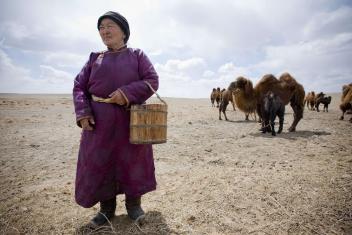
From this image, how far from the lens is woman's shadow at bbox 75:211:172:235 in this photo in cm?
251

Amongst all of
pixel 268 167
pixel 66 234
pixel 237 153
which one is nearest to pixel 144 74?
pixel 66 234

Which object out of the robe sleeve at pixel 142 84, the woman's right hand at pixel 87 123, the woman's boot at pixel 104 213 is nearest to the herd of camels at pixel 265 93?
the robe sleeve at pixel 142 84

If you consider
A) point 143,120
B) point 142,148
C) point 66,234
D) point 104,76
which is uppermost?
point 104,76

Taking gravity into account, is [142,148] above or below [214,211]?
above

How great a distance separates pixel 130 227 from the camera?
8.48 ft

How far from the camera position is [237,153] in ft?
18.5

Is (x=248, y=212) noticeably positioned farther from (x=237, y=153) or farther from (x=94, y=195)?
(x=237, y=153)

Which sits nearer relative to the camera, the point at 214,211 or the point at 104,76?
the point at 104,76

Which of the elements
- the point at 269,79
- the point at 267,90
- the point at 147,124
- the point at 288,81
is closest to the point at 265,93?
the point at 267,90

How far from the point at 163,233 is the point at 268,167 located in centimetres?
259

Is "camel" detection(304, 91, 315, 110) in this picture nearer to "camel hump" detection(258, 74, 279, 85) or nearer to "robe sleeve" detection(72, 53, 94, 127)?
"camel hump" detection(258, 74, 279, 85)

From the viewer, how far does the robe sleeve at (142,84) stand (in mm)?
2371

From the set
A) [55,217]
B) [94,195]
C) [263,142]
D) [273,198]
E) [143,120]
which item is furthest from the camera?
[263,142]

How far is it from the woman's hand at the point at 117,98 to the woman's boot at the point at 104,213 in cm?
103
